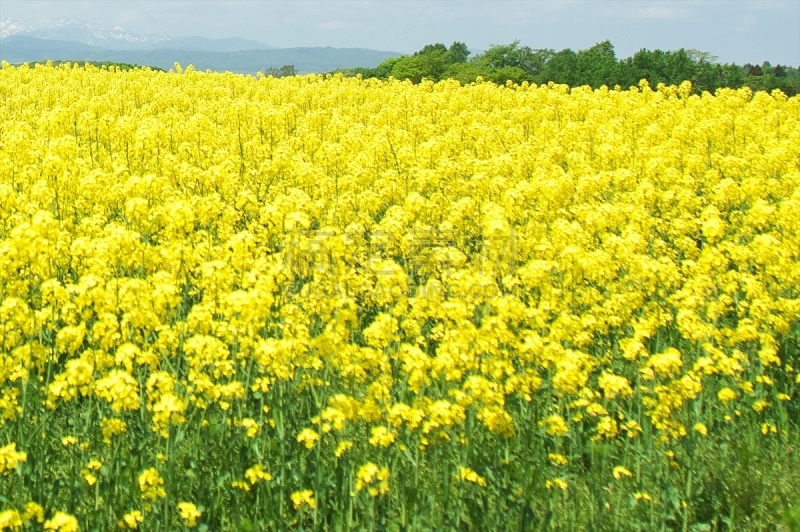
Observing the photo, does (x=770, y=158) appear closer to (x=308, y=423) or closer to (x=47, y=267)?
(x=308, y=423)

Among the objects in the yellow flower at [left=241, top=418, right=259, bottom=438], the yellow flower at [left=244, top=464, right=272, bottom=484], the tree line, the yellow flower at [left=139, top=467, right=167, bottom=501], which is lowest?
the yellow flower at [left=244, top=464, right=272, bottom=484]

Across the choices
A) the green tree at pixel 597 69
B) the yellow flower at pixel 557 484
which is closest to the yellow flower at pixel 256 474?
the yellow flower at pixel 557 484

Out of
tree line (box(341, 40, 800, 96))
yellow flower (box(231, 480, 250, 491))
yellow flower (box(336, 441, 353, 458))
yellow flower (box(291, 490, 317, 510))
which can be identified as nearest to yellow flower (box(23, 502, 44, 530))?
yellow flower (box(231, 480, 250, 491))

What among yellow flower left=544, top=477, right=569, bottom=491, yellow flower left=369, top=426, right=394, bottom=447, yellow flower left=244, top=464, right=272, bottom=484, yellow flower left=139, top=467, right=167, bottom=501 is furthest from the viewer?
yellow flower left=544, top=477, right=569, bottom=491

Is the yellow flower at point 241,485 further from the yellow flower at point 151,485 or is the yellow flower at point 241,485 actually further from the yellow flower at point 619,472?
the yellow flower at point 619,472

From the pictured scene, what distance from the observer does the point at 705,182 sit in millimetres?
9789

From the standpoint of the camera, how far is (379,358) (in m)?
4.32

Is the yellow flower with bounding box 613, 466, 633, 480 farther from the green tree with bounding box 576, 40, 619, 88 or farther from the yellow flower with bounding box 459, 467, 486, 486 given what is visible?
the green tree with bounding box 576, 40, 619, 88

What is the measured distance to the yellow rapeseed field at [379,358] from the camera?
3.88 m

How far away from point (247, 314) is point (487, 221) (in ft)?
8.91

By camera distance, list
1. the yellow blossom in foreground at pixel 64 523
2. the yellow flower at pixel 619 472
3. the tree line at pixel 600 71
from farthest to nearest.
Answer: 1. the tree line at pixel 600 71
2. the yellow flower at pixel 619 472
3. the yellow blossom in foreground at pixel 64 523

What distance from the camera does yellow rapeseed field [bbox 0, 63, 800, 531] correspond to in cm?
388

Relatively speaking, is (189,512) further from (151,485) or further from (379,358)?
(379,358)

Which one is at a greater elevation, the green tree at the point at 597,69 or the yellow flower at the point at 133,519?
the green tree at the point at 597,69
